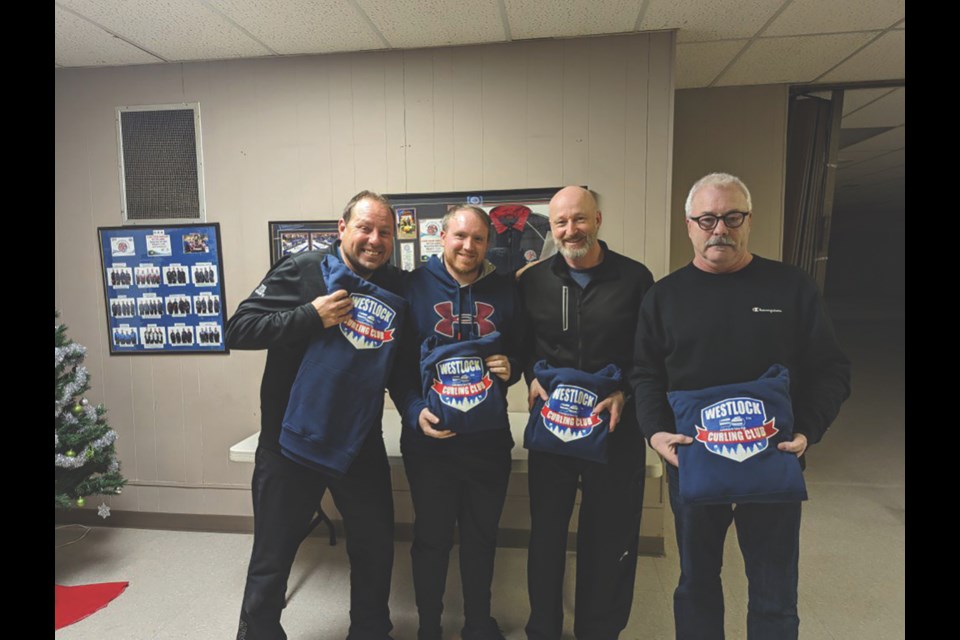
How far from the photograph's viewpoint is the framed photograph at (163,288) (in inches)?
118

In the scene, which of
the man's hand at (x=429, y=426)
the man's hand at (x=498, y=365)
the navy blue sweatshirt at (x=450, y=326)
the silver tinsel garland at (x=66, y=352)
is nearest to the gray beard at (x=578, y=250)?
the navy blue sweatshirt at (x=450, y=326)

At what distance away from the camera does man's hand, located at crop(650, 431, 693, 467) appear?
1.57 metres

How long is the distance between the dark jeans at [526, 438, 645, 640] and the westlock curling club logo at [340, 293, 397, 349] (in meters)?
0.76

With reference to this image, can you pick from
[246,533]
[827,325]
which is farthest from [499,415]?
[246,533]

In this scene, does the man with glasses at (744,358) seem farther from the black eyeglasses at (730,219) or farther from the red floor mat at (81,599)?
the red floor mat at (81,599)

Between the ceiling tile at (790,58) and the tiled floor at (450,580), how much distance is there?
282cm

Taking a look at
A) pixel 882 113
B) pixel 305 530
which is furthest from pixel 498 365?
pixel 882 113

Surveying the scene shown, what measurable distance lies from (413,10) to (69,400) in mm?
2746

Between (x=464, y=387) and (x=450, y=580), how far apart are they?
1378 millimetres

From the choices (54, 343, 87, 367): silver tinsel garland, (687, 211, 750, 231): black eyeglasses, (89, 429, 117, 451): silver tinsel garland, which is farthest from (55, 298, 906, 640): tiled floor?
(687, 211, 750, 231): black eyeglasses

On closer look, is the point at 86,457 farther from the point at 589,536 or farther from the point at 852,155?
the point at 852,155

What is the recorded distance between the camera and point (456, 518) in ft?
6.38

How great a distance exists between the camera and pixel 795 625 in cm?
157

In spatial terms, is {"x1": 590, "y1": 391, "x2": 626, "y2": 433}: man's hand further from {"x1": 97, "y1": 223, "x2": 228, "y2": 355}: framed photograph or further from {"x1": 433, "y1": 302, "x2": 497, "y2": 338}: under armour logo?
{"x1": 97, "y1": 223, "x2": 228, "y2": 355}: framed photograph
